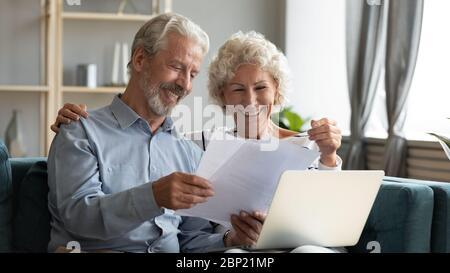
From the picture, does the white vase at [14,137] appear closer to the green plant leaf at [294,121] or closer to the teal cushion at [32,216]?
the green plant leaf at [294,121]

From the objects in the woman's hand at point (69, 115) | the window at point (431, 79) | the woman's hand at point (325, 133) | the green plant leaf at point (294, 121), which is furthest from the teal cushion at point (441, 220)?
the green plant leaf at point (294, 121)

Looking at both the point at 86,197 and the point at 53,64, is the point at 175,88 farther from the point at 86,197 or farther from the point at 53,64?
the point at 53,64

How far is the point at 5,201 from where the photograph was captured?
7.43 feet

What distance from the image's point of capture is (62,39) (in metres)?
5.44

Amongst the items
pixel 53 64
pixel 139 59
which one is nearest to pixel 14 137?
pixel 53 64

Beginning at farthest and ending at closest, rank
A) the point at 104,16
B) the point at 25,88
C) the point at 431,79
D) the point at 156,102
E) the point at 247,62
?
1. the point at 104,16
2. the point at 25,88
3. the point at 431,79
4. the point at 247,62
5. the point at 156,102

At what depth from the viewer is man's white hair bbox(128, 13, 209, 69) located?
7.72 ft

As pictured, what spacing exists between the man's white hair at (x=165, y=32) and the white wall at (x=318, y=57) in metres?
3.09

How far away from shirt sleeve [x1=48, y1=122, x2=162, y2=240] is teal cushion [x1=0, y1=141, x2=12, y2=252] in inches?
5.4

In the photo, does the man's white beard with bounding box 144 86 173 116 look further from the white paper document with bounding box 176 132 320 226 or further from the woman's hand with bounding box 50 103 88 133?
the white paper document with bounding box 176 132 320 226

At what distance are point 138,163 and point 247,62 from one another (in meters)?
0.52

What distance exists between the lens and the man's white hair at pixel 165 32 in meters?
2.35

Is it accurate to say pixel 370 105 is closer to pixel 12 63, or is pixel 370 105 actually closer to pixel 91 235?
pixel 12 63

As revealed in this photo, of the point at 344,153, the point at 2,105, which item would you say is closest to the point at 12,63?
the point at 2,105
